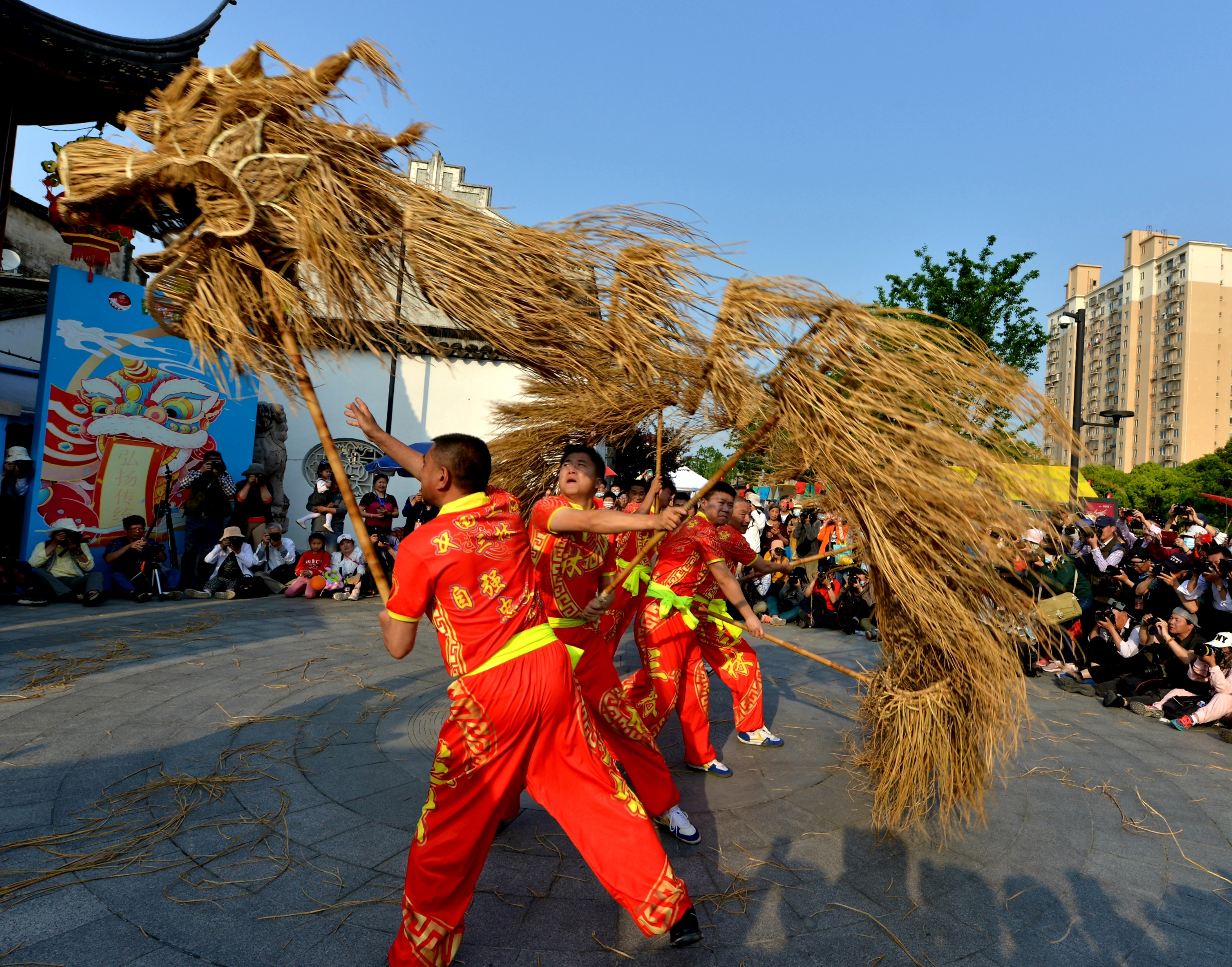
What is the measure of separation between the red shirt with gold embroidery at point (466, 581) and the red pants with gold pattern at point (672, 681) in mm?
1600

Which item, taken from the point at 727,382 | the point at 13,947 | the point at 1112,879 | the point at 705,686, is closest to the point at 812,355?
the point at 727,382

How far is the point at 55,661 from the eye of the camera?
16.5 ft

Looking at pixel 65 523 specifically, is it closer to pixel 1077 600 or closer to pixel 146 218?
pixel 146 218

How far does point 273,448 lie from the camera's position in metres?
12.8

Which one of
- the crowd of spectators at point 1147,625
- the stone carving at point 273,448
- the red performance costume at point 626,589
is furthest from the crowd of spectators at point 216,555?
the crowd of spectators at point 1147,625

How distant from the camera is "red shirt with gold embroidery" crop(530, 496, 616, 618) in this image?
2.98 meters

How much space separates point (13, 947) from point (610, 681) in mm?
2062

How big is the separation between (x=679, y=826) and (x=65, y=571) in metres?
7.84

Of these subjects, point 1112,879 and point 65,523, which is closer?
point 1112,879

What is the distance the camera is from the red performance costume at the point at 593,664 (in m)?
2.98

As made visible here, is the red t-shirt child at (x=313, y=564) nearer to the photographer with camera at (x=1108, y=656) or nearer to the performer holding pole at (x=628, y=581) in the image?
the performer holding pole at (x=628, y=581)

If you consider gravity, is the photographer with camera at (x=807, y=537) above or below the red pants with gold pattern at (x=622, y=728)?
above

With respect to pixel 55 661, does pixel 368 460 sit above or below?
above

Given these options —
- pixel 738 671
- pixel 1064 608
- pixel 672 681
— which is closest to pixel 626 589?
pixel 672 681
